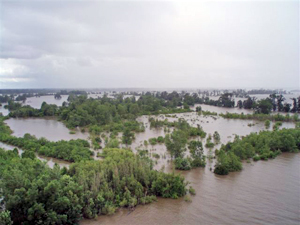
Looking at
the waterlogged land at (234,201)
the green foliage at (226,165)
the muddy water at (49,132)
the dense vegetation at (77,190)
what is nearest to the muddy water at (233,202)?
the waterlogged land at (234,201)

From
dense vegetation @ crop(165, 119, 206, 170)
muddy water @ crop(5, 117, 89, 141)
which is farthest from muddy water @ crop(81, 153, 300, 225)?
muddy water @ crop(5, 117, 89, 141)

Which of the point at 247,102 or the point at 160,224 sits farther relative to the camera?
the point at 247,102

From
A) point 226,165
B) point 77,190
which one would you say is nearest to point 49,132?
point 77,190

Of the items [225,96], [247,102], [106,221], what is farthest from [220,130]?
[225,96]

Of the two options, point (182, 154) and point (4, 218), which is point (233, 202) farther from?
point (4, 218)

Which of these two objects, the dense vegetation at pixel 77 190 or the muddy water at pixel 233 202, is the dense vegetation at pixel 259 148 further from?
the dense vegetation at pixel 77 190

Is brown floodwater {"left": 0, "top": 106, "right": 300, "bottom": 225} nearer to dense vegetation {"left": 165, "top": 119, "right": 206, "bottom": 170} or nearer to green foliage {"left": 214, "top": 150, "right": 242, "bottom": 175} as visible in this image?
green foliage {"left": 214, "top": 150, "right": 242, "bottom": 175}

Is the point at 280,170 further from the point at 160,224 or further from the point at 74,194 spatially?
the point at 74,194
